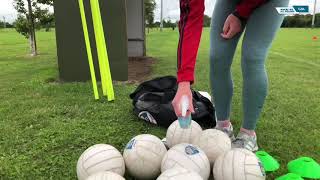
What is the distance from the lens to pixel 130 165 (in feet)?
9.26

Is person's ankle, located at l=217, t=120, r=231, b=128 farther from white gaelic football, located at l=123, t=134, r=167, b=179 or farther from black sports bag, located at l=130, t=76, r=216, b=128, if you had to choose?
white gaelic football, located at l=123, t=134, r=167, b=179

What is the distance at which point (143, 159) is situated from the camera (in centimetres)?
280

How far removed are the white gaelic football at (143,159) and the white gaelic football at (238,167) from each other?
0.41m

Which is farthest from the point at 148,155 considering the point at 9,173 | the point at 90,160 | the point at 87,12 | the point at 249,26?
the point at 87,12

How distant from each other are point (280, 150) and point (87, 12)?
407cm

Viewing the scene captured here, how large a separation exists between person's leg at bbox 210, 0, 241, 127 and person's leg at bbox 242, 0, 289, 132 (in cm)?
19

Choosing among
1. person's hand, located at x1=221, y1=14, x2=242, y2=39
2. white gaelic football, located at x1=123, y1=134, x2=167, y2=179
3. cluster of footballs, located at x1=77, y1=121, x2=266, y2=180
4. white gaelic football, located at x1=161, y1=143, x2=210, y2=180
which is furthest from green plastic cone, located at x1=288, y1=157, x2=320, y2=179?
person's hand, located at x1=221, y1=14, x2=242, y2=39

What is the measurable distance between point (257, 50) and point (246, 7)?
0.34 m

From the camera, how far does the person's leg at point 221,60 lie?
10.9 ft

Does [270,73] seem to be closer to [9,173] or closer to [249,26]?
[249,26]

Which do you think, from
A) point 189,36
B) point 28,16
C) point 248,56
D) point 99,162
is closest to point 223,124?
point 248,56

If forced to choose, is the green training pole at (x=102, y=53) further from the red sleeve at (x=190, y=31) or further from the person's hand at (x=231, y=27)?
the red sleeve at (x=190, y=31)

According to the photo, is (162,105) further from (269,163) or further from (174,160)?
(174,160)

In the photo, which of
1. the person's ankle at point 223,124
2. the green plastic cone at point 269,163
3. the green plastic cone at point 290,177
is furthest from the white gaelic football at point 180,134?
the green plastic cone at point 290,177
